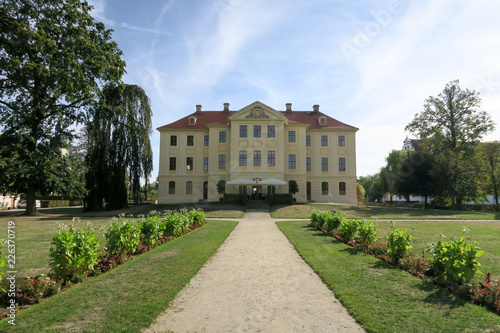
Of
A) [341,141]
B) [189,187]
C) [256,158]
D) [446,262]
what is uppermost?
[341,141]

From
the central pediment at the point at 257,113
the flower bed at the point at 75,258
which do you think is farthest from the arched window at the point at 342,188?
the flower bed at the point at 75,258

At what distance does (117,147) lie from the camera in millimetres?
27891

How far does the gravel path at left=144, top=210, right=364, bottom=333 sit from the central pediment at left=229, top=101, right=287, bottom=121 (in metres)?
29.2

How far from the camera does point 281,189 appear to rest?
36062mm

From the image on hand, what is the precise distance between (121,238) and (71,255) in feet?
7.08

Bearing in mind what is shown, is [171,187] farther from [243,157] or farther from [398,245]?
[398,245]

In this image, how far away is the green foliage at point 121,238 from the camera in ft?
25.1

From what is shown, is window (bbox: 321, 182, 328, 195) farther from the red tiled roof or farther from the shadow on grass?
the shadow on grass

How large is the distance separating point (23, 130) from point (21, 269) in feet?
66.4

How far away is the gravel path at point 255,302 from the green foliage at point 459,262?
92.0 inches

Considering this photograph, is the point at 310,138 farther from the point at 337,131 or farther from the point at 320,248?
the point at 320,248

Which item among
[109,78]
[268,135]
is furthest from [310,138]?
[109,78]

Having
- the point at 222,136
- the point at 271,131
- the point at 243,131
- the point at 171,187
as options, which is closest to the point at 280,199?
the point at 271,131

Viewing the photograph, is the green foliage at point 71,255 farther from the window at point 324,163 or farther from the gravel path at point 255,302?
the window at point 324,163
